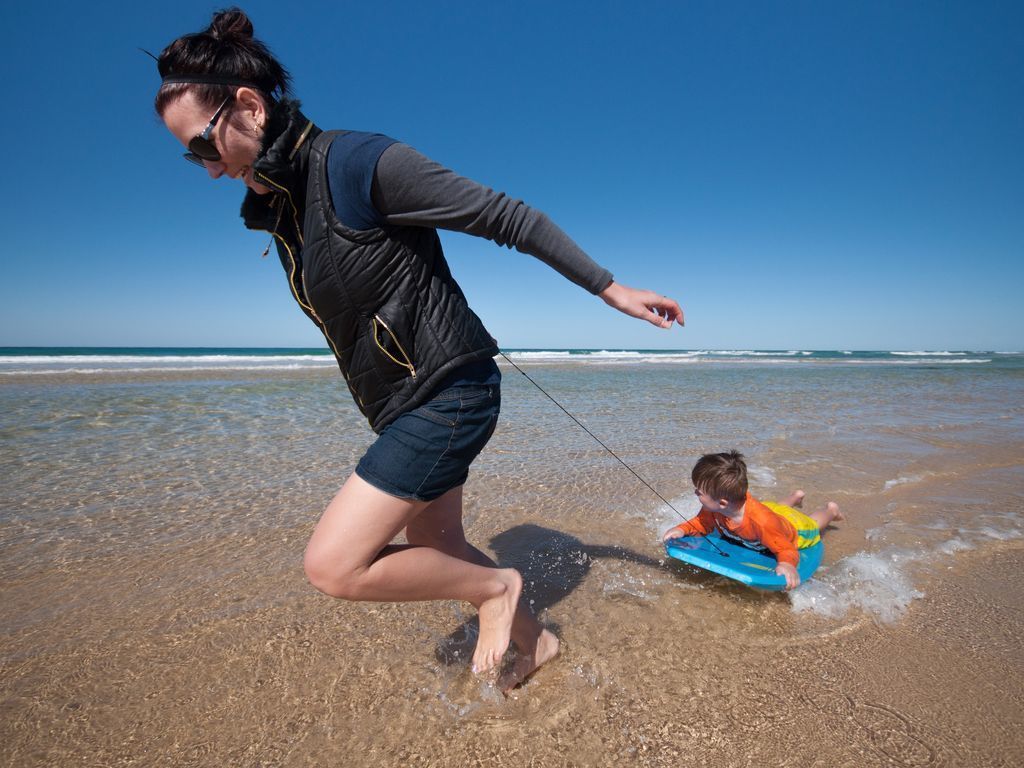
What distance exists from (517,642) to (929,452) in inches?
231

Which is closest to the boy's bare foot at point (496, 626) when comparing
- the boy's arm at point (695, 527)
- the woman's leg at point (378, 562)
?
the woman's leg at point (378, 562)

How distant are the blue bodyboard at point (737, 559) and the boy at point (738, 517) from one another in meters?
0.05

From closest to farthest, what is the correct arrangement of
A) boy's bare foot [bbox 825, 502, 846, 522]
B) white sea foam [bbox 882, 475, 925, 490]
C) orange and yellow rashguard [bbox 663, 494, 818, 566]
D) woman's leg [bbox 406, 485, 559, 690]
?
A: woman's leg [bbox 406, 485, 559, 690] < orange and yellow rashguard [bbox 663, 494, 818, 566] < boy's bare foot [bbox 825, 502, 846, 522] < white sea foam [bbox 882, 475, 925, 490]

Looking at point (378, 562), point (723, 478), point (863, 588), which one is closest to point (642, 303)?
point (378, 562)

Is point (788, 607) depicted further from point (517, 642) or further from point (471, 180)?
point (471, 180)

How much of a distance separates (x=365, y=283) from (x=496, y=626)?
1.30 m

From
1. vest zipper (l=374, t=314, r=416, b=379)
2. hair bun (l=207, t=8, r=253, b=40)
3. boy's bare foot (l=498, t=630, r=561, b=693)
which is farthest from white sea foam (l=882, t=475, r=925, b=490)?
hair bun (l=207, t=8, r=253, b=40)

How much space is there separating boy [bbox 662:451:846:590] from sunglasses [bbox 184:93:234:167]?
2813 millimetres

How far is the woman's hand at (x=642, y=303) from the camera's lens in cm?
168

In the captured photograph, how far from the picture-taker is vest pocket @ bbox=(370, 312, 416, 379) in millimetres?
1557

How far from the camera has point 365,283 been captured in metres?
1.55

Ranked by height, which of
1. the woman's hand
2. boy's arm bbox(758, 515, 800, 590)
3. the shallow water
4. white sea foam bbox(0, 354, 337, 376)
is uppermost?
the woman's hand

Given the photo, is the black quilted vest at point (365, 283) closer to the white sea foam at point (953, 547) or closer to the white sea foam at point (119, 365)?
the white sea foam at point (953, 547)

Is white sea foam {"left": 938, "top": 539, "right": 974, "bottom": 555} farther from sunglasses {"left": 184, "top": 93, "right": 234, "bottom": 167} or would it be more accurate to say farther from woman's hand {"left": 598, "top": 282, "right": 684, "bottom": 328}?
sunglasses {"left": 184, "top": 93, "right": 234, "bottom": 167}
